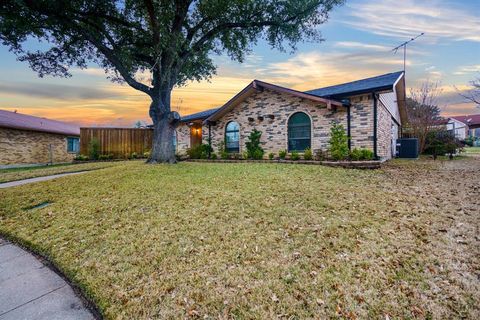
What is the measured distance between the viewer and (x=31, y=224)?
13.4 feet

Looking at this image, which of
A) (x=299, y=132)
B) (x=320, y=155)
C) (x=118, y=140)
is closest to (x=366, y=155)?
(x=320, y=155)

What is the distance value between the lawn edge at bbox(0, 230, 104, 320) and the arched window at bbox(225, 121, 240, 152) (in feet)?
35.1

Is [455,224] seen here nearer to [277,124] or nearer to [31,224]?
[31,224]

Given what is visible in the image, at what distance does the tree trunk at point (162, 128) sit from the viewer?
34.4 feet

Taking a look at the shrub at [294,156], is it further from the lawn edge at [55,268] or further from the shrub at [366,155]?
the lawn edge at [55,268]

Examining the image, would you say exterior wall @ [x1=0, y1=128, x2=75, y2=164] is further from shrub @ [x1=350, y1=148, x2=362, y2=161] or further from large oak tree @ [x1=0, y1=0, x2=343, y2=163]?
shrub @ [x1=350, y1=148, x2=362, y2=161]

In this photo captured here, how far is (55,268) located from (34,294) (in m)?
0.57

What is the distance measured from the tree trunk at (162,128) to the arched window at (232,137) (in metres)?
3.88

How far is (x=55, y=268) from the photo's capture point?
2824 millimetres

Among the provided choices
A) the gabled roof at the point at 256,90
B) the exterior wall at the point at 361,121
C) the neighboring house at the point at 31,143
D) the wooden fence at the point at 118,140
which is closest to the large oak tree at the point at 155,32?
the gabled roof at the point at 256,90

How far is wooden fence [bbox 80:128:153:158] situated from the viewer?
50.8 feet

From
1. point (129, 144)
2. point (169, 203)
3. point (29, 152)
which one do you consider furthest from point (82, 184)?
point (29, 152)

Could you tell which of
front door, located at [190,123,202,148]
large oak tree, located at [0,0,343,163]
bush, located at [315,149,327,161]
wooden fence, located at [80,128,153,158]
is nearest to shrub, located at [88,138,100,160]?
wooden fence, located at [80,128,153,158]

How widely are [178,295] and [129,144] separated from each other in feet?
53.1
